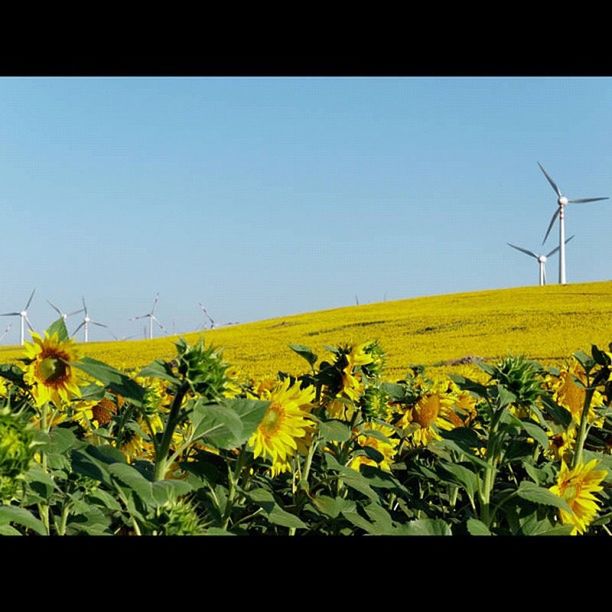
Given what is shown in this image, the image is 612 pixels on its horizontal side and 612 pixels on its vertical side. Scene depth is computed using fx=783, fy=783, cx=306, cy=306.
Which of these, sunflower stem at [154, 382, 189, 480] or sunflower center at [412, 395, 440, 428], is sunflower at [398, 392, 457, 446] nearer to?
sunflower center at [412, 395, 440, 428]

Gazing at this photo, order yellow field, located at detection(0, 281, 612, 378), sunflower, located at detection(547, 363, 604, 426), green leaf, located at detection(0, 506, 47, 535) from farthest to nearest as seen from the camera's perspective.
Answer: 1. yellow field, located at detection(0, 281, 612, 378)
2. sunflower, located at detection(547, 363, 604, 426)
3. green leaf, located at detection(0, 506, 47, 535)

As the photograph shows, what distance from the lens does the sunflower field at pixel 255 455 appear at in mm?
1432

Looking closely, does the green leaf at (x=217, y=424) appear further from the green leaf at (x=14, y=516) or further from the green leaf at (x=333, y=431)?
the green leaf at (x=333, y=431)

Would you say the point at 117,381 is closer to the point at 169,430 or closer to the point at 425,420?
the point at 169,430

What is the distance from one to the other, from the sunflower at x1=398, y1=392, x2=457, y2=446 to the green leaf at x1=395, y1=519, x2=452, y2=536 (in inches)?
44.2

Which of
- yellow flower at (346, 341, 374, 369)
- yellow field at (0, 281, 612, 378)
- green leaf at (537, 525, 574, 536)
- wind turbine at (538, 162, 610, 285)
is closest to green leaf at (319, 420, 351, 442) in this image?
yellow flower at (346, 341, 374, 369)

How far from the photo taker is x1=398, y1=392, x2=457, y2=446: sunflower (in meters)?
3.07

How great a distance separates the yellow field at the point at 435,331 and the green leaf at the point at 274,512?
11810 mm

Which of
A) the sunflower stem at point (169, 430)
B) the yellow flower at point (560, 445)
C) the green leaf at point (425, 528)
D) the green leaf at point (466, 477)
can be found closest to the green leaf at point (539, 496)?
the green leaf at point (466, 477)
